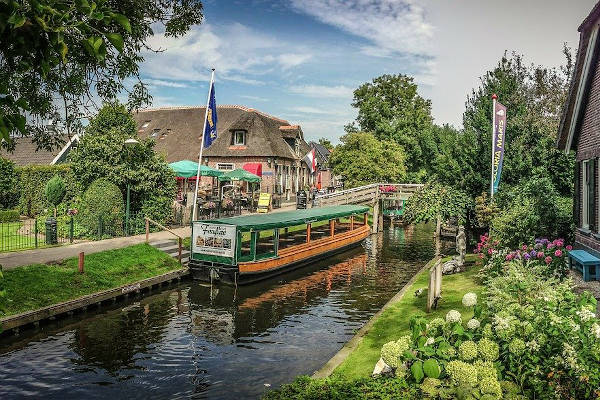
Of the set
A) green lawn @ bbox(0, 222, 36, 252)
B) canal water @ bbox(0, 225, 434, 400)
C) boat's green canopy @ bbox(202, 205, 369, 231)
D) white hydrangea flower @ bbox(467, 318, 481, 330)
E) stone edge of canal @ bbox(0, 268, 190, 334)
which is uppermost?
boat's green canopy @ bbox(202, 205, 369, 231)

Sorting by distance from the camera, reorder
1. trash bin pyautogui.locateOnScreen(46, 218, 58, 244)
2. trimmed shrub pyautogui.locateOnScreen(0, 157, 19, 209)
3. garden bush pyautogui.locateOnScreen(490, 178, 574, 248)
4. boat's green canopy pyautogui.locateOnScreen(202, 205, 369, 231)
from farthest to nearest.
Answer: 1. trimmed shrub pyautogui.locateOnScreen(0, 157, 19, 209)
2. trash bin pyautogui.locateOnScreen(46, 218, 58, 244)
3. boat's green canopy pyautogui.locateOnScreen(202, 205, 369, 231)
4. garden bush pyautogui.locateOnScreen(490, 178, 574, 248)

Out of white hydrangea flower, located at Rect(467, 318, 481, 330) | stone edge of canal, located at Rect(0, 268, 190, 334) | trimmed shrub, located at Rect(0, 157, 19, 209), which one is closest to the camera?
white hydrangea flower, located at Rect(467, 318, 481, 330)

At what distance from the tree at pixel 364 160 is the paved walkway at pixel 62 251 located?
25084 millimetres

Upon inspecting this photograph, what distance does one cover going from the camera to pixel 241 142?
47969mm

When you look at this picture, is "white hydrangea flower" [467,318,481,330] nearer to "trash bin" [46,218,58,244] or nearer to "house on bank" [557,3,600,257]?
"house on bank" [557,3,600,257]

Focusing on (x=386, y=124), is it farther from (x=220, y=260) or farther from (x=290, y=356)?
(x=290, y=356)

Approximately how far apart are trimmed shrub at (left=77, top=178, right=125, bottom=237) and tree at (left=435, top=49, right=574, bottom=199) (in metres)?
17.1

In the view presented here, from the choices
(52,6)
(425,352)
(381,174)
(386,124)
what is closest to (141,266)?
(425,352)

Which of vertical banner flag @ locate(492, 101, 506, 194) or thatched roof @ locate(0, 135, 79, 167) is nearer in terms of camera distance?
vertical banner flag @ locate(492, 101, 506, 194)

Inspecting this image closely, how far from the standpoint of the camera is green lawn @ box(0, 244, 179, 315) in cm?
1538

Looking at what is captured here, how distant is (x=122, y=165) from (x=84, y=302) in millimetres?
11146

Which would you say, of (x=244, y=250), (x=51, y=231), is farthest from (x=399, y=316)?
(x=51, y=231)

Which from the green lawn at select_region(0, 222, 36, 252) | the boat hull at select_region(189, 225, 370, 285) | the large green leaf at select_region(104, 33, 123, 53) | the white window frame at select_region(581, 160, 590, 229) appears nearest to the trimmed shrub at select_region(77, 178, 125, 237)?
the green lawn at select_region(0, 222, 36, 252)

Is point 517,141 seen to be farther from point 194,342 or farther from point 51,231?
point 51,231
